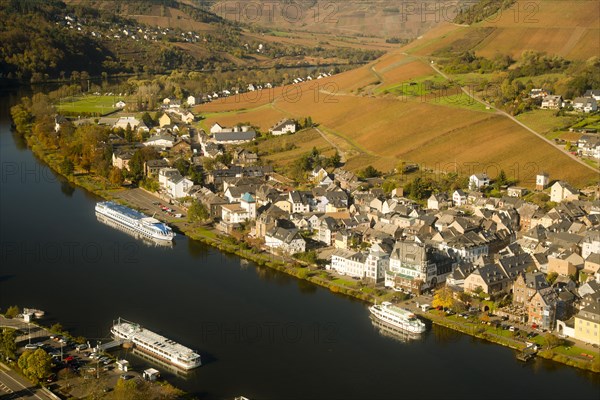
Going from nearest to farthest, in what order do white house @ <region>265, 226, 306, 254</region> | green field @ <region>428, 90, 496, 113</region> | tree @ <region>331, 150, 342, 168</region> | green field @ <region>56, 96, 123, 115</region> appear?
white house @ <region>265, 226, 306, 254</region>
tree @ <region>331, 150, 342, 168</region>
green field @ <region>428, 90, 496, 113</region>
green field @ <region>56, 96, 123, 115</region>

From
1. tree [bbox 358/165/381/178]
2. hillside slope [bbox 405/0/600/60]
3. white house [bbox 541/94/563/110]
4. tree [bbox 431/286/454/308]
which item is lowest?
tree [bbox 358/165/381/178]

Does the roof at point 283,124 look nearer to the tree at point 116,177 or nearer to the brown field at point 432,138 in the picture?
the brown field at point 432,138

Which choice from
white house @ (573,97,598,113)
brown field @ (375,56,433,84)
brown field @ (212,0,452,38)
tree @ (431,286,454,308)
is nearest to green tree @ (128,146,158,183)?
tree @ (431,286,454,308)

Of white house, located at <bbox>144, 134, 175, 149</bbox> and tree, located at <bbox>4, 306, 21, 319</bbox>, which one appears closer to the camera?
tree, located at <bbox>4, 306, 21, 319</bbox>

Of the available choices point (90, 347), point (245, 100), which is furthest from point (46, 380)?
point (245, 100)

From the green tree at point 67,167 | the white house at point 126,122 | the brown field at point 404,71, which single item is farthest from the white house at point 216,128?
the brown field at point 404,71

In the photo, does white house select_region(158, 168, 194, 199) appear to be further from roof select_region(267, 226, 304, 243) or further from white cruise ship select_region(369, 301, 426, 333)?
white cruise ship select_region(369, 301, 426, 333)
